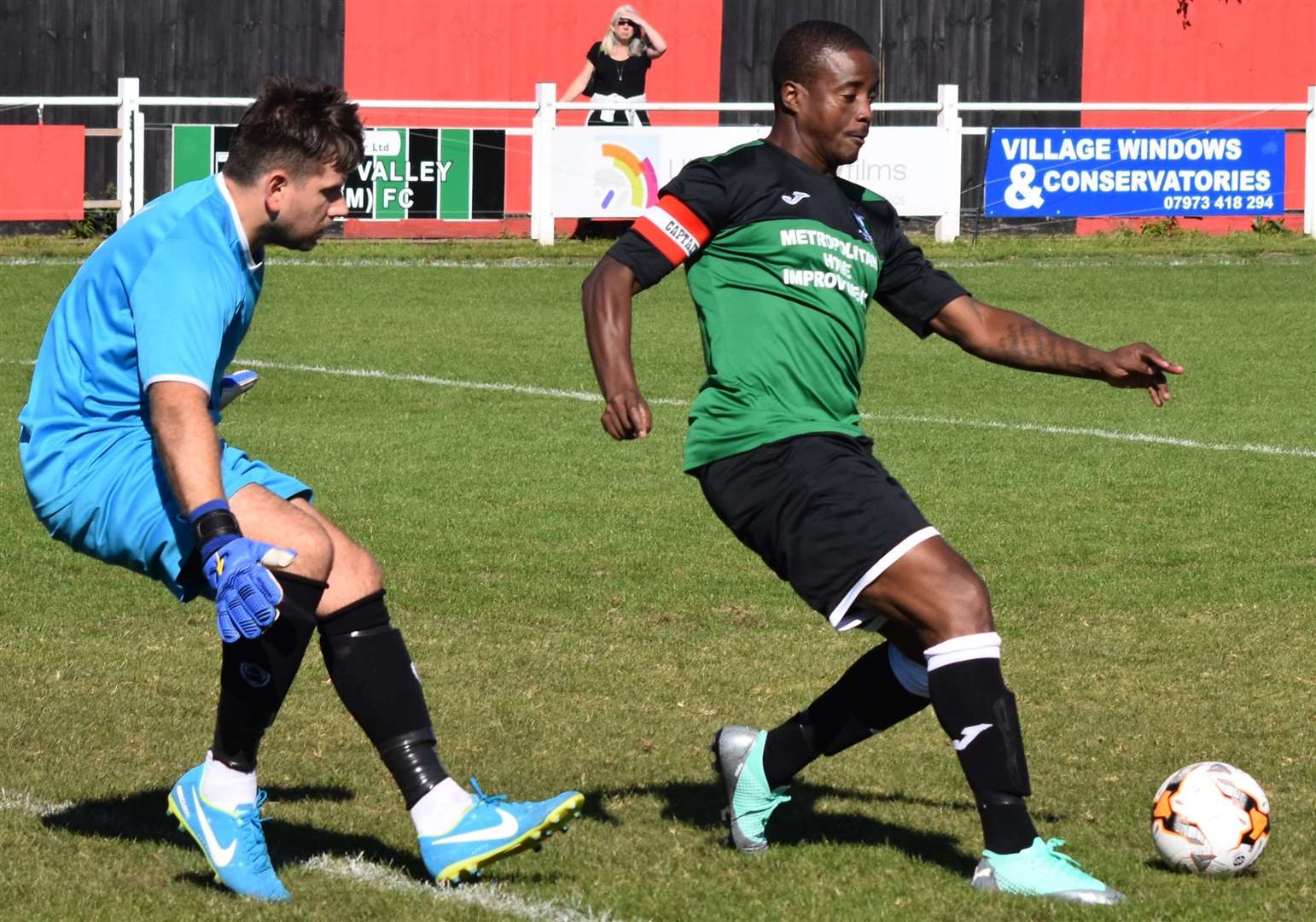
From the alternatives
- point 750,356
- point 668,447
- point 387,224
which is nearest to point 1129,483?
point 668,447

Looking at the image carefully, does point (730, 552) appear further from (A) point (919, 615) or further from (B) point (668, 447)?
(A) point (919, 615)

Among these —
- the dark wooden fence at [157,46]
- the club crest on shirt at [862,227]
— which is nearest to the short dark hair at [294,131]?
the club crest on shirt at [862,227]

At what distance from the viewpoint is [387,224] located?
22.3 m

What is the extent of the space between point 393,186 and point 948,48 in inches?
359

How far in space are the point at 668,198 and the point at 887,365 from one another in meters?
10.1

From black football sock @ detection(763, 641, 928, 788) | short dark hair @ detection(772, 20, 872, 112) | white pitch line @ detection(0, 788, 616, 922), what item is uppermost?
short dark hair @ detection(772, 20, 872, 112)

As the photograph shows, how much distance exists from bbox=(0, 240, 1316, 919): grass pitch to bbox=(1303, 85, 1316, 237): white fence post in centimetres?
713

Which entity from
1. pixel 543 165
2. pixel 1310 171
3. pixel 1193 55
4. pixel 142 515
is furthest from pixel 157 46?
pixel 142 515

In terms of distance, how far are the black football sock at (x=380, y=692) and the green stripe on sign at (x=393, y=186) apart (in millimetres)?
15501

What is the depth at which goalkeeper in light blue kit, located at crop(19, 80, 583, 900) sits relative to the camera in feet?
15.1

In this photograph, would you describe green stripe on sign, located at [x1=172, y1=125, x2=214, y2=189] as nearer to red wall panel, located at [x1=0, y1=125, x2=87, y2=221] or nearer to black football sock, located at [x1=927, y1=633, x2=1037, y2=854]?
red wall panel, located at [x1=0, y1=125, x2=87, y2=221]

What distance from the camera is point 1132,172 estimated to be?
2148 cm

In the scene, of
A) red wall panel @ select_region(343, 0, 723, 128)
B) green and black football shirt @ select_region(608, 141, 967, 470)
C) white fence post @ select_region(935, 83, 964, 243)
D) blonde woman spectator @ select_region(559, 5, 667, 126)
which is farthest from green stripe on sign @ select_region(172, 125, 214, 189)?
green and black football shirt @ select_region(608, 141, 967, 470)

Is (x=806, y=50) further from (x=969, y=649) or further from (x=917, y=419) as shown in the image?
→ (x=917, y=419)
